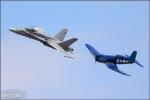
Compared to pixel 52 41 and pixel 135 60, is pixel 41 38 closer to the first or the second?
pixel 52 41

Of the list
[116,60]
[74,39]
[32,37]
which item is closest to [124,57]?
[116,60]

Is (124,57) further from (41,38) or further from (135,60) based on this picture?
(41,38)

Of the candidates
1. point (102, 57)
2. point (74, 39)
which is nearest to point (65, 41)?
point (74, 39)

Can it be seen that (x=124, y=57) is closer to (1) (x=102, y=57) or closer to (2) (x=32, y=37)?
(1) (x=102, y=57)

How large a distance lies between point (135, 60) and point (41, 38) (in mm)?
32980

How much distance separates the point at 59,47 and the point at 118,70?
20626mm

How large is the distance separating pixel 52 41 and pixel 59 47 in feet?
23.1

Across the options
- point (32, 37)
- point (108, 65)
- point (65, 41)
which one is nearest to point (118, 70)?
point (108, 65)

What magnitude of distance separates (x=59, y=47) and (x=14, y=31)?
19.0 meters

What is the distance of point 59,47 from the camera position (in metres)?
190

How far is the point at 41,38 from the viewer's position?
198750 millimetres

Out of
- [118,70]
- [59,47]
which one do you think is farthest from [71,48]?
[118,70]

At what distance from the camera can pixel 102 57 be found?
199 metres

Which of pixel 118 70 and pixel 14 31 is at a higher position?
pixel 14 31
